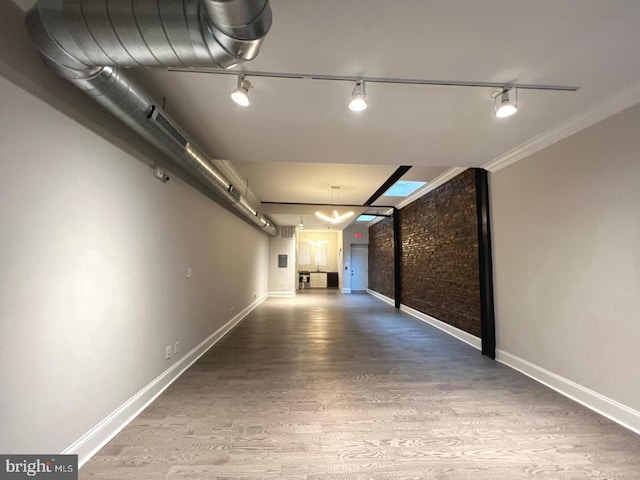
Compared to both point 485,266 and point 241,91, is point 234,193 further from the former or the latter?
point 485,266

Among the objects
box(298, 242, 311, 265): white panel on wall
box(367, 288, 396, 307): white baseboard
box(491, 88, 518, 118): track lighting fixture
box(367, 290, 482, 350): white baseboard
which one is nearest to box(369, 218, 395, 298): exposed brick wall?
box(367, 288, 396, 307): white baseboard

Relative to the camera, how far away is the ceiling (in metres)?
1.36

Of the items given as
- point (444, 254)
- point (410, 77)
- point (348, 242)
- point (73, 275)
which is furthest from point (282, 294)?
point (410, 77)

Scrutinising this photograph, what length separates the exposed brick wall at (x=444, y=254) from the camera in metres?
3.85

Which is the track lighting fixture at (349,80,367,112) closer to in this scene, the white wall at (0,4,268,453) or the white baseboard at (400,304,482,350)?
the white wall at (0,4,268,453)

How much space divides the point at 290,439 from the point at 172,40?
2.50 m

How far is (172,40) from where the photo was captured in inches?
45.3

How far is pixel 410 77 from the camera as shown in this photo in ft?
5.93

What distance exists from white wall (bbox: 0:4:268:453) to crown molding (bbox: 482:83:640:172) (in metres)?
3.93

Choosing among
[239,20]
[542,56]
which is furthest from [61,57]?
[542,56]

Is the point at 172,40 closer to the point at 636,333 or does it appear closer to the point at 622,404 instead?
the point at 636,333

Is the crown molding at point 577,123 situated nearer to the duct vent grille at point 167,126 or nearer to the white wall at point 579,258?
the white wall at point 579,258

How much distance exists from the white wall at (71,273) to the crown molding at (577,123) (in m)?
3.93

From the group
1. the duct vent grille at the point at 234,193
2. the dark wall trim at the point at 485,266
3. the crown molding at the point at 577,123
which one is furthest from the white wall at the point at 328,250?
the crown molding at the point at 577,123
